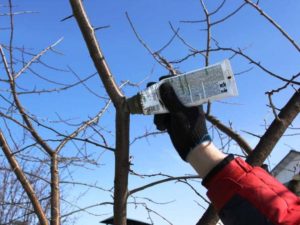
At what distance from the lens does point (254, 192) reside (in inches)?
39.9

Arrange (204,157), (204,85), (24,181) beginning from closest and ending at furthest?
(204,157), (204,85), (24,181)

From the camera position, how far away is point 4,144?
8.50 feet

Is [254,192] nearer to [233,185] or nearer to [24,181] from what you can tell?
[233,185]

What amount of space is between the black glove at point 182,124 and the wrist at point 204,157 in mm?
21

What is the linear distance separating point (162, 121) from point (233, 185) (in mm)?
339

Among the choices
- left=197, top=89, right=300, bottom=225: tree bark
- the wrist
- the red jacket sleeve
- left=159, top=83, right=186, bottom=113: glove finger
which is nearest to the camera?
the red jacket sleeve

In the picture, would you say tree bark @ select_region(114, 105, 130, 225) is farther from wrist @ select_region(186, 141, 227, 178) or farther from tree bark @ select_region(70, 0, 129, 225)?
wrist @ select_region(186, 141, 227, 178)

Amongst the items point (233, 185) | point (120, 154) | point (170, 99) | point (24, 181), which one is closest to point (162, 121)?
point (170, 99)

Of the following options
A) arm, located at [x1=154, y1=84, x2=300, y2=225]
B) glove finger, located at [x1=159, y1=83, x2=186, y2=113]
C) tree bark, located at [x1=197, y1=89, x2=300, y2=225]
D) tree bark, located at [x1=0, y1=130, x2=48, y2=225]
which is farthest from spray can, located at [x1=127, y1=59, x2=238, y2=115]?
tree bark, located at [x1=0, y1=130, x2=48, y2=225]

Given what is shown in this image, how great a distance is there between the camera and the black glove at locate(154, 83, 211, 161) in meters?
1.19

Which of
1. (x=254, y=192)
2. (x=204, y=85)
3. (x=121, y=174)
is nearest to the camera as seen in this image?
(x=254, y=192)

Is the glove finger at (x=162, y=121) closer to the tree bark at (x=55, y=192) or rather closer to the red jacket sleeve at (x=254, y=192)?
the red jacket sleeve at (x=254, y=192)

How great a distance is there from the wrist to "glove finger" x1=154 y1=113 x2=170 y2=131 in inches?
6.2

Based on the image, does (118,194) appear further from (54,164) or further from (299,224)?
(299,224)
